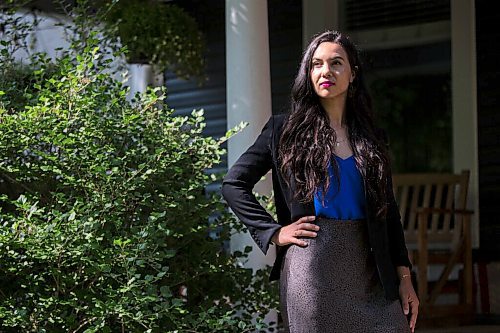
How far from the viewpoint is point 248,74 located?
14.4ft

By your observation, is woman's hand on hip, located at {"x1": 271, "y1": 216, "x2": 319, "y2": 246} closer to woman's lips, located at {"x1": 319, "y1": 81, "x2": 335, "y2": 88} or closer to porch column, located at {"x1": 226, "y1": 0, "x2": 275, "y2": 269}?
woman's lips, located at {"x1": 319, "y1": 81, "x2": 335, "y2": 88}

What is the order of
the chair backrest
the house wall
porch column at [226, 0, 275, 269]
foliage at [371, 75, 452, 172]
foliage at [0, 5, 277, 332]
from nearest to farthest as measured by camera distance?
1. foliage at [0, 5, 277, 332]
2. porch column at [226, 0, 275, 269]
3. the chair backrest
4. the house wall
5. foliage at [371, 75, 452, 172]

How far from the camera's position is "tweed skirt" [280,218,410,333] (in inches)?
89.4

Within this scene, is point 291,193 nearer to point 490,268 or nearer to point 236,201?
point 236,201

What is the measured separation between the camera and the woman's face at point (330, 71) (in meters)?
2.35

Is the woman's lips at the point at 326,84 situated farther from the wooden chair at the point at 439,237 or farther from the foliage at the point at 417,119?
the foliage at the point at 417,119

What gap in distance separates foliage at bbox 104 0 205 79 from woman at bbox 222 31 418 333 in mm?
3332

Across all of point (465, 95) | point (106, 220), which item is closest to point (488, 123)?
point (465, 95)

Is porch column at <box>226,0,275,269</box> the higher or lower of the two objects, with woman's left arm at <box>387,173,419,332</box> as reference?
higher

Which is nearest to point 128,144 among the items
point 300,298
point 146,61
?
point 300,298

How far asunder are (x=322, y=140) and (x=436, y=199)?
14.0 feet

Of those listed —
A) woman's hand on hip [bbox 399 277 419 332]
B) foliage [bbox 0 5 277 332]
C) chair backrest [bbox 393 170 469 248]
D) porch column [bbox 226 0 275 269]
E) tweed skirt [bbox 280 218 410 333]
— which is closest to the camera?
tweed skirt [bbox 280 218 410 333]

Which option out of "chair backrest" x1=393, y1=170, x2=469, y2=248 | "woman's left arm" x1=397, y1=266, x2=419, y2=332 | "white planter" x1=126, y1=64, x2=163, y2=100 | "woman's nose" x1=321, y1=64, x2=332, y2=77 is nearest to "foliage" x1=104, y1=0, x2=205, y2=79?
"white planter" x1=126, y1=64, x2=163, y2=100

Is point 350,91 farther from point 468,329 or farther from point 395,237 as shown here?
point 468,329
